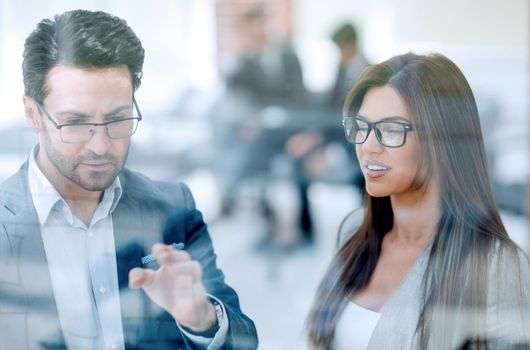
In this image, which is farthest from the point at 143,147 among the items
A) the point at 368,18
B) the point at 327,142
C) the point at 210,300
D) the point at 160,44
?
the point at 368,18

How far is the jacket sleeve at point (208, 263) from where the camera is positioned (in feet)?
4.24

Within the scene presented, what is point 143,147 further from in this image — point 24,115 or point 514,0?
point 514,0

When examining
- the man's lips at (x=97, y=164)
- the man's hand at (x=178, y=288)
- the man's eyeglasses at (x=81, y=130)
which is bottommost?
the man's hand at (x=178, y=288)

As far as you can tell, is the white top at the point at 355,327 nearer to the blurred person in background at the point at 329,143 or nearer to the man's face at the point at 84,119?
the blurred person in background at the point at 329,143

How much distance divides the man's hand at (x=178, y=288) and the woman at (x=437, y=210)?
12.6 inches

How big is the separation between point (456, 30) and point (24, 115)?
6.40 feet

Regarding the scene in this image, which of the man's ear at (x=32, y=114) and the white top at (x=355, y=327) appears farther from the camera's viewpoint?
the white top at (x=355, y=327)

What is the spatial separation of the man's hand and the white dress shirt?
32mm

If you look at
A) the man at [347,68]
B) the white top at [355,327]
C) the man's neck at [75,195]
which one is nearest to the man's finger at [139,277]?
the man's neck at [75,195]

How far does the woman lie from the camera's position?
1.22 metres

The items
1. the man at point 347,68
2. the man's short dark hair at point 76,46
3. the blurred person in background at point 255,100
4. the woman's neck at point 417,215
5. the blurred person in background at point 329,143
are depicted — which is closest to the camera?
the man's short dark hair at point 76,46

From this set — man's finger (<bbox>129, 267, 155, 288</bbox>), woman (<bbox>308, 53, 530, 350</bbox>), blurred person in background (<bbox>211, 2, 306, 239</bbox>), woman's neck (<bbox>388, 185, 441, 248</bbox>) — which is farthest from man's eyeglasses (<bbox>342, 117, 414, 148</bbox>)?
blurred person in background (<bbox>211, 2, 306, 239</bbox>)

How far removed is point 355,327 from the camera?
1.36 meters

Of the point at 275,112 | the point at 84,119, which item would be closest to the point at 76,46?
the point at 84,119
